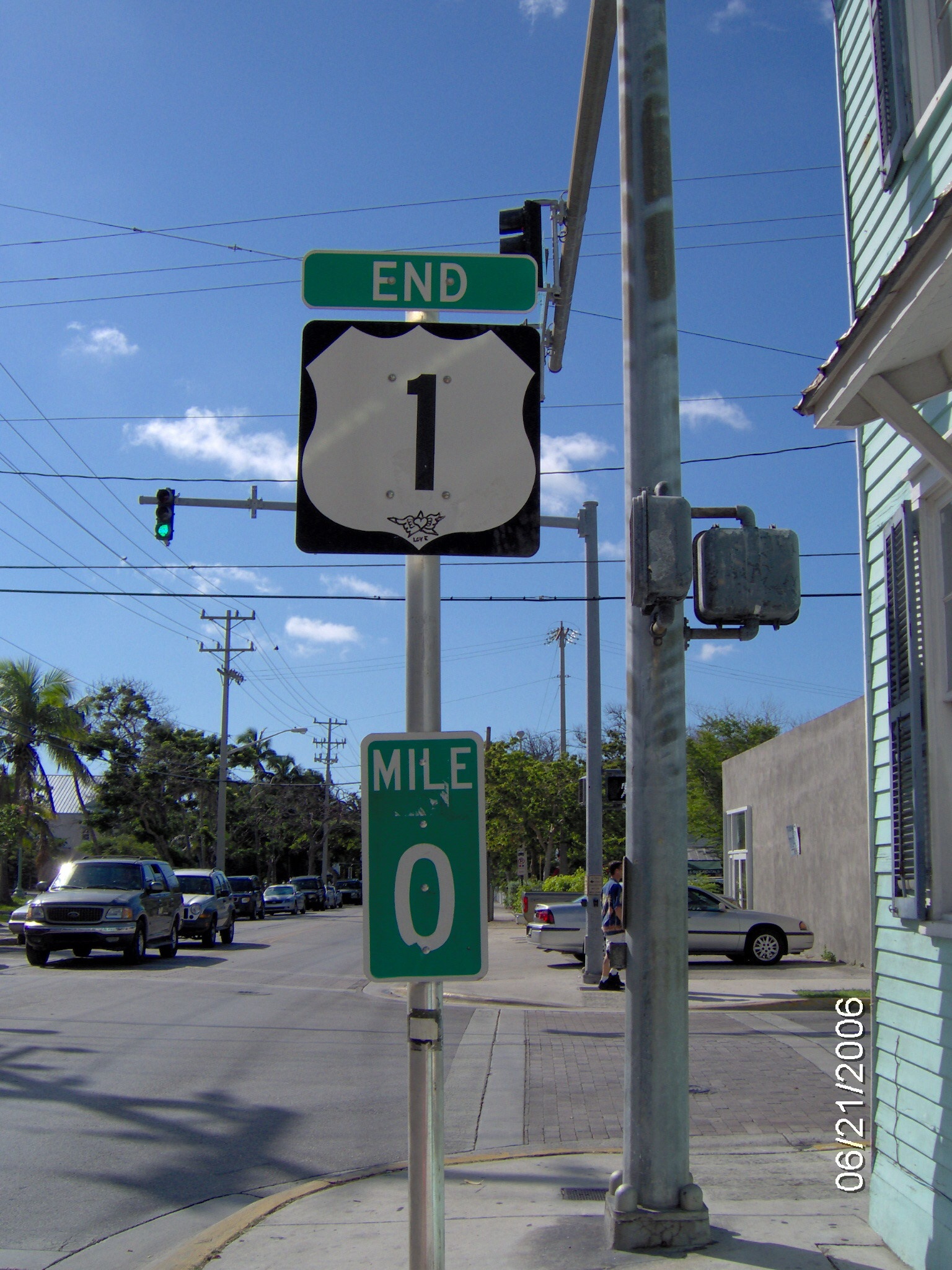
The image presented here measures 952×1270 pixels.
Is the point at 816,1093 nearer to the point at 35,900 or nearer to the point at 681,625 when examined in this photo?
the point at 681,625

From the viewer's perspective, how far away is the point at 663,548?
4484mm

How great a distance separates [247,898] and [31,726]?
1180 centimetres

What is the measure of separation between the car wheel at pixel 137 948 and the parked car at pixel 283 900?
29710 mm

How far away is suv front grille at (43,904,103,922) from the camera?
17922 millimetres

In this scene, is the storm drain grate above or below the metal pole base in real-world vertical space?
below

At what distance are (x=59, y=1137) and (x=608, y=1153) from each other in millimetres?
3516

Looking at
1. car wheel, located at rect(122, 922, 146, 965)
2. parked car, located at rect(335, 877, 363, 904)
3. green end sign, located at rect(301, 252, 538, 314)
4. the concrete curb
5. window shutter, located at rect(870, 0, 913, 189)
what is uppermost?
window shutter, located at rect(870, 0, 913, 189)

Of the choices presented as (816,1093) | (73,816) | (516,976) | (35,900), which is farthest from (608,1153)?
(73,816)

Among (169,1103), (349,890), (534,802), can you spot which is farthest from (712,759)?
(169,1103)

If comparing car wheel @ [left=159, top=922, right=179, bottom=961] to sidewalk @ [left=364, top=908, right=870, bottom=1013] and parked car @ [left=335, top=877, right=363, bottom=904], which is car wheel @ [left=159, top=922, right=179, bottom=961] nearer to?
sidewalk @ [left=364, top=908, right=870, bottom=1013]

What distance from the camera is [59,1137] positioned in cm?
718

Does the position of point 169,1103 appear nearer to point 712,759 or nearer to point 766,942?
point 766,942

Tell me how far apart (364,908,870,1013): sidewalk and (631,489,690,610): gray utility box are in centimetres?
832

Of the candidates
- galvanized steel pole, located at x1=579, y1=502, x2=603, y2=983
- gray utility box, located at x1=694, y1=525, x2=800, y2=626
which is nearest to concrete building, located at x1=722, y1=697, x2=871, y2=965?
galvanized steel pole, located at x1=579, y1=502, x2=603, y2=983
